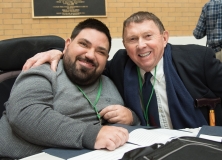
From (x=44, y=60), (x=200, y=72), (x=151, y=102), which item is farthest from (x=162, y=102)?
(x=44, y=60)

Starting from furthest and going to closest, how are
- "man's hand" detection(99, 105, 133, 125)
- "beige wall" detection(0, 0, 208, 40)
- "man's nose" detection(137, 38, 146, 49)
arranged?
"beige wall" detection(0, 0, 208, 40) → "man's nose" detection(137, 38, 146, 49) → "man's hand" detection(99, 105, 133, 125)

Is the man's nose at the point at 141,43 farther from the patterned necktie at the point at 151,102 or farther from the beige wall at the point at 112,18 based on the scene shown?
the beige wall at the point at 112,18

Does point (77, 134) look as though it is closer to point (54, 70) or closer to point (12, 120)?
point (12, 120)

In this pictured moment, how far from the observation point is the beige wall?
3.98m

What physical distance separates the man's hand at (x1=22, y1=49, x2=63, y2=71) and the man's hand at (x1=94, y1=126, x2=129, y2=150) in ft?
1.65

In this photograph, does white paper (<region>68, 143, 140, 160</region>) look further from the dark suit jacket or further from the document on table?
the dark suit jacket

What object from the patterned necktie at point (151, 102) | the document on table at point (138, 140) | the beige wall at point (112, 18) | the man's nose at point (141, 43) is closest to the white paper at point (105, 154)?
the document on table at point (138, 140)

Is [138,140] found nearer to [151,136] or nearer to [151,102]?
[151,136]

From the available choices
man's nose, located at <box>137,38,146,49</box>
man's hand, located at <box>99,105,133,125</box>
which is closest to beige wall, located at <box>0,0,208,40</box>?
man's nose, located at <box>137,38,146,49</box>

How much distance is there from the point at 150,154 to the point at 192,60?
30.7 inches

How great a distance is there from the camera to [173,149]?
86cm

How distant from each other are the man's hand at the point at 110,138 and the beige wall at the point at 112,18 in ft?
10.7

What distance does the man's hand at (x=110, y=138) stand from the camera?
3.39 ft

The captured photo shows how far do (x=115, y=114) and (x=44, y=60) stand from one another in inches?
18.4
